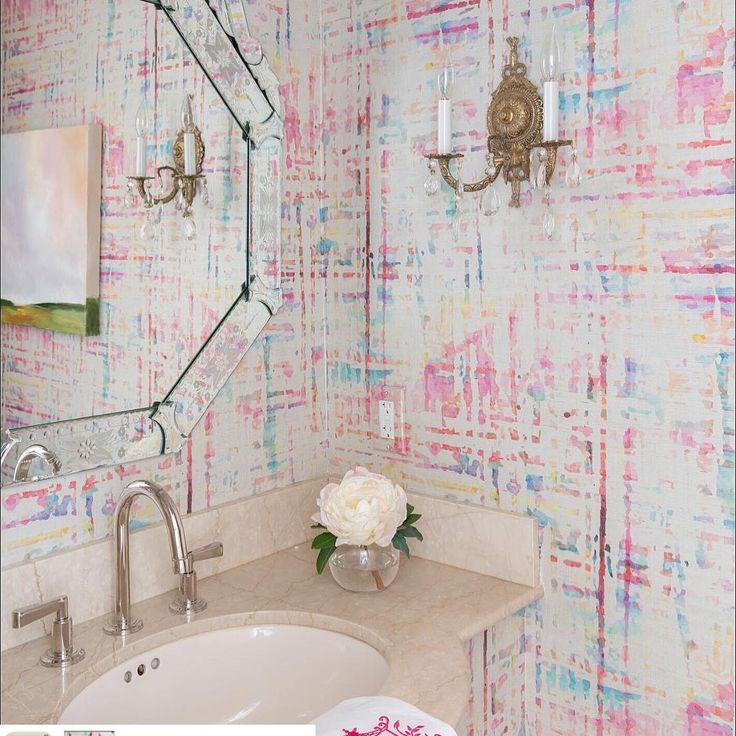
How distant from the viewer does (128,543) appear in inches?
61.6

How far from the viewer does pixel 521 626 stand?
1783 mm

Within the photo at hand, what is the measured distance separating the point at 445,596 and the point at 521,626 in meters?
0.20

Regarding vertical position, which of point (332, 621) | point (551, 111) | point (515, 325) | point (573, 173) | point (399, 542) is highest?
point (551, 111)

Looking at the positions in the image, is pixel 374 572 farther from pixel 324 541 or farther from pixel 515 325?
pixel 515 325

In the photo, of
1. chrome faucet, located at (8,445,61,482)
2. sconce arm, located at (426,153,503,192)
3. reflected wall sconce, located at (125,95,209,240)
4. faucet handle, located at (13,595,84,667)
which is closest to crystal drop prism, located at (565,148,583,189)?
sconce arm, located at (426,153,503,192)

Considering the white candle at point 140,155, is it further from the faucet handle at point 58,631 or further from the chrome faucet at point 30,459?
the faucet handle at point 58,631

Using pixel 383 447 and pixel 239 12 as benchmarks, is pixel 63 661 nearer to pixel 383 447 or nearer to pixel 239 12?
pixel 383 447

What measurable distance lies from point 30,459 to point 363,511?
614mm

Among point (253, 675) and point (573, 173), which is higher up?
point (573, 173)

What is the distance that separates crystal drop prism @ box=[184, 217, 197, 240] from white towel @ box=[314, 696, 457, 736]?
952 millimetres

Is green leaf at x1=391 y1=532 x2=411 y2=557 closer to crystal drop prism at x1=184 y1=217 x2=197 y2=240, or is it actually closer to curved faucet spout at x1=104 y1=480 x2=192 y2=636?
curved faucet spout at x1=104 y1=480 x2=192 y2=636

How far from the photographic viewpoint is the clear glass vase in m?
1.71

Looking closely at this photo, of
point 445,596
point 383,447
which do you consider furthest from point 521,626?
point 383,447

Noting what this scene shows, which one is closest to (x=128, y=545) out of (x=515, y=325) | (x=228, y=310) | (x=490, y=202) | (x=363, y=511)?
(x=363, y=511)
